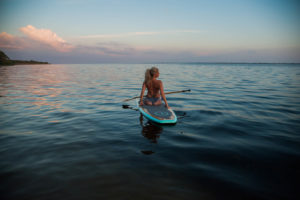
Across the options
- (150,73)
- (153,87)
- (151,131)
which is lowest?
(151,131)

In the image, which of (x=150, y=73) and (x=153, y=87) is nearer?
(x=150, y=73)

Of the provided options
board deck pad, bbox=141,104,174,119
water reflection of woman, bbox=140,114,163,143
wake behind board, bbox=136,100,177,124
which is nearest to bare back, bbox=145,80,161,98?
board deck pad, bbox=141,104,174,119

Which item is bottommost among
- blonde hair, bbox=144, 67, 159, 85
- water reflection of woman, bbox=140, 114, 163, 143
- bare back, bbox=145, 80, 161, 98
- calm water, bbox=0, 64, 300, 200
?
water reflection of woman, bbox=140, 114, 163, 143

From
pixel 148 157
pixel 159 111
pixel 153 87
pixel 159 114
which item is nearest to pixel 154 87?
pixel 153 87

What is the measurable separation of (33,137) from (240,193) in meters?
6.19

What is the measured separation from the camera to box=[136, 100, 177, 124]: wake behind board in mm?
6633

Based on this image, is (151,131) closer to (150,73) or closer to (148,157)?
(148,157)

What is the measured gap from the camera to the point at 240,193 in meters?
3.16

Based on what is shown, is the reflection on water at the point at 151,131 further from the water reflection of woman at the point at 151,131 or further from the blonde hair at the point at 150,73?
the blonde hair at the point at 150,73

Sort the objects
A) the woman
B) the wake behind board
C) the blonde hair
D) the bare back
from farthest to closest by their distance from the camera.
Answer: the bare back
the woman
the blonde hair
the wake behind board

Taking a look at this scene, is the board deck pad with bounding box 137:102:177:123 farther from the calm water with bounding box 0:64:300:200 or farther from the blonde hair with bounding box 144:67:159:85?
the blonde hair with bounding box 144:67:159:85

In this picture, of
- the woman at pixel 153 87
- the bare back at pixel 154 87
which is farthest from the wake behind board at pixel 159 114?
the bare back at pixel 154 87

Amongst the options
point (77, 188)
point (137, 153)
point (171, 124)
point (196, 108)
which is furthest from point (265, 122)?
point (77, 188)

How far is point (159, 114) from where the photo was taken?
6977 millimetres
